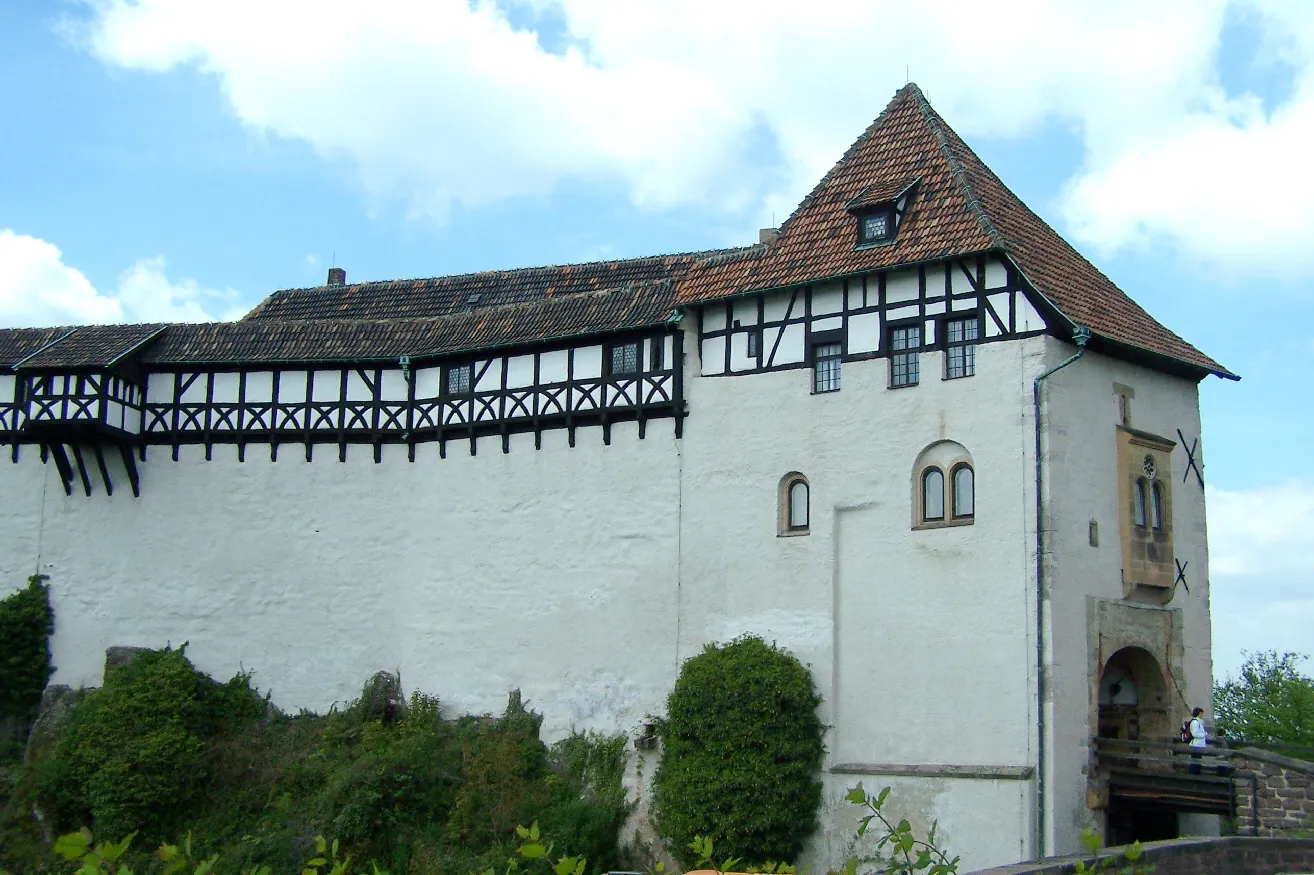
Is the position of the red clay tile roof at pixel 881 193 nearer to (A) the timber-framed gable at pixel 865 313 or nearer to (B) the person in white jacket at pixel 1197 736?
(A) the timber-framed gable at pixel 865 313

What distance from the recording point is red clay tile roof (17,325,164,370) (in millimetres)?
29719

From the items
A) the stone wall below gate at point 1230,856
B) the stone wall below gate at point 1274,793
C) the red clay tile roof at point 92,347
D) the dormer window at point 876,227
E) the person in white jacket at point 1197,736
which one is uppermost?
the dormer window at point 876,227

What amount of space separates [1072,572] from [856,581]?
10.9ft

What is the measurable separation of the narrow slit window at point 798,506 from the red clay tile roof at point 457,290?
6.42m

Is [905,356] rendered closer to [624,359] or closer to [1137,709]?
[624,359]

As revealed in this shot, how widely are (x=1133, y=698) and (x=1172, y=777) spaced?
2.88 meters

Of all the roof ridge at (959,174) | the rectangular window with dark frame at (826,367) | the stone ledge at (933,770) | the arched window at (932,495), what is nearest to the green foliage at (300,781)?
the stone ledge at (933,770)

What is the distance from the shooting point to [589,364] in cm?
2716

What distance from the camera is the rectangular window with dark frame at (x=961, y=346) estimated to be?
899 inches

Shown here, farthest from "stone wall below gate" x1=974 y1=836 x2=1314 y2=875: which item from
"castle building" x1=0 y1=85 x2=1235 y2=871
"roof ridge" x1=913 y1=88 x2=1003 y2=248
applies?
"roof ridge" x1=913 y1=88 x2=1003 y2=248

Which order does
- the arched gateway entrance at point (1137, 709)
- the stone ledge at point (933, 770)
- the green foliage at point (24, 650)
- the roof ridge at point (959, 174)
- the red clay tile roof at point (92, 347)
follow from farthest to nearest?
the green foliage at point (24, 650)
the red clay tile roof at point (92, 347)
the arched gateway entrance at point (1137, 709)
the roof ridge at point (959, 174)
the stone ledge at point (933, 770)

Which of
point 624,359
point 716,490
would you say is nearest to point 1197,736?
point 716,490

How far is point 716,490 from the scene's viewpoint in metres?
25.5

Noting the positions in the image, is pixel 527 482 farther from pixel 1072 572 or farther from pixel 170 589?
pixel 1072 572
